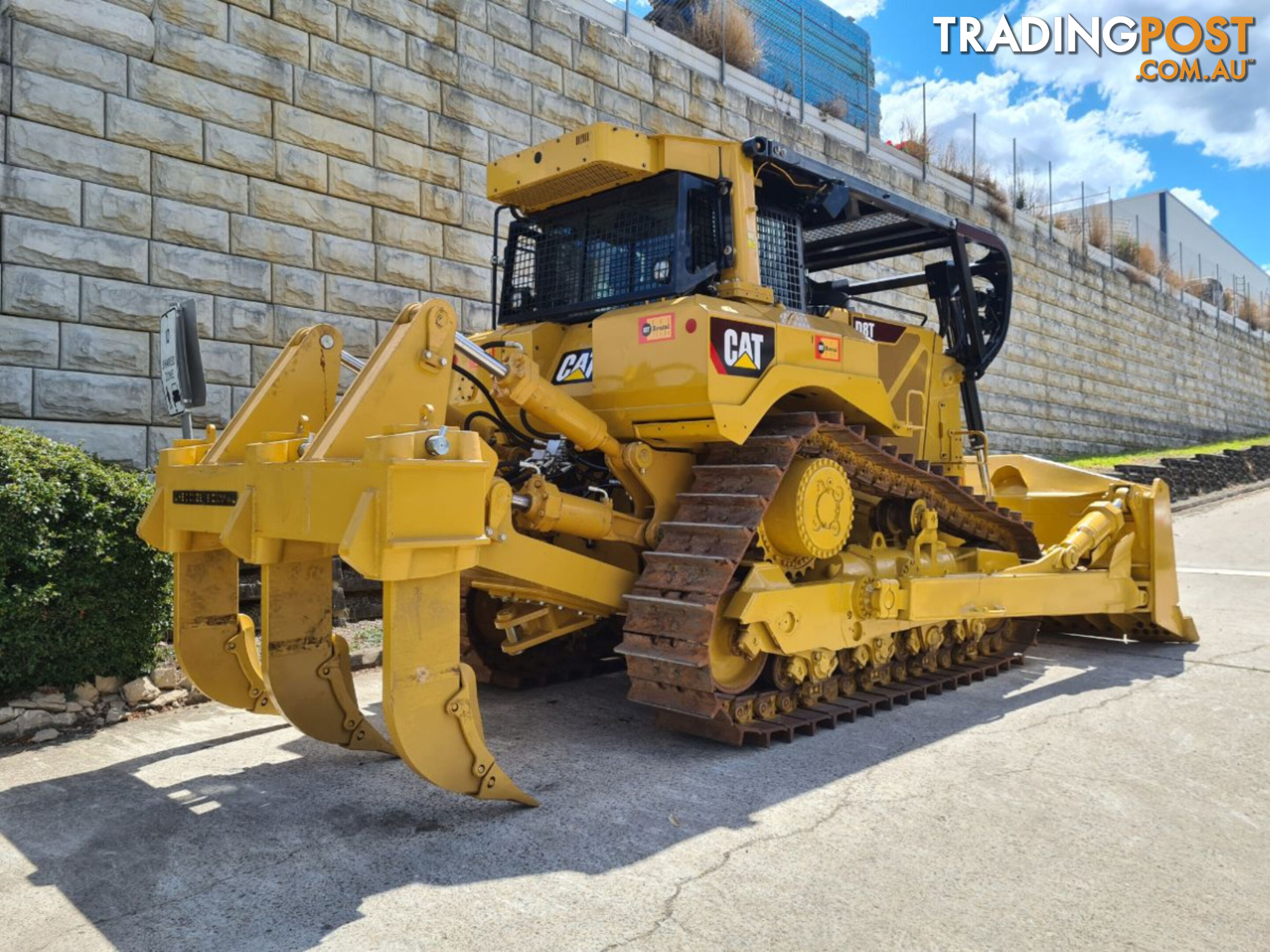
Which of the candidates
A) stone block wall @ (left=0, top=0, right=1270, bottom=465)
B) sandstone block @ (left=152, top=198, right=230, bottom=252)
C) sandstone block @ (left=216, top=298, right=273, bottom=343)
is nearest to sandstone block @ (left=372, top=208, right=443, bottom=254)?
stone block wall @ (left=0, top=0, right=1270, bottom=465)

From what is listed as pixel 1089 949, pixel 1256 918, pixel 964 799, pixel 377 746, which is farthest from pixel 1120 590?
pixel 377 746

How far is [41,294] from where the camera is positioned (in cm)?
629

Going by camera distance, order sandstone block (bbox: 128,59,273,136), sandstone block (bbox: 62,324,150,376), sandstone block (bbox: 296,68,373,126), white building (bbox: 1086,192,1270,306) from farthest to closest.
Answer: white building (bbox: 1086,192,1270,306)
sandstone block (bbox: 296,68,373,126)
sandstone block (bbox: 128,59,273,136)
sandstone block (bbox: 62,324,150,376)

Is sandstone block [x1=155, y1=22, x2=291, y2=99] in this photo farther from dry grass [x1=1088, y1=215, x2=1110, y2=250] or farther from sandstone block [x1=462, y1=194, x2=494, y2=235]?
dry grass [x1=1088, y1=215, x2=1110, y2=250]

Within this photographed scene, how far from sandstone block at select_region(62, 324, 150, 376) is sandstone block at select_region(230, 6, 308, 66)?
2426 millimetres

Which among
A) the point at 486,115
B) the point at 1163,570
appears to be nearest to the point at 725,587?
the point at 1163,570

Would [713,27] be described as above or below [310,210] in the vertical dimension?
above

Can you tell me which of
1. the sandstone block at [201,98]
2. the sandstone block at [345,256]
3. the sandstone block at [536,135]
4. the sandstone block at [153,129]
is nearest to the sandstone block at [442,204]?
the sandstone block at [345,256]

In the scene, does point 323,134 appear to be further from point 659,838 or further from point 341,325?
point 659,838

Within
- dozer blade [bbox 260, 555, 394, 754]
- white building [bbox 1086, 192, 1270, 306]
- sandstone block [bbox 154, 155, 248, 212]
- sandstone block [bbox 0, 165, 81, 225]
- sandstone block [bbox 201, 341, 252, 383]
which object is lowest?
dozer blade [bbox 260, 555, 394, 754]

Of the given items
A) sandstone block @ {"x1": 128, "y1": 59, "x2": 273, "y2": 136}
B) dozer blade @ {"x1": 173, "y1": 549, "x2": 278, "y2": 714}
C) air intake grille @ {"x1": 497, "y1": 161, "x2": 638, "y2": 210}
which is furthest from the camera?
sandstone block @ {"x1": 128, "y1": 59, "x2": 273, "y2": 136}

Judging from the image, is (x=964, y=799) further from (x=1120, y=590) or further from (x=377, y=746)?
(x=1120, y=590)

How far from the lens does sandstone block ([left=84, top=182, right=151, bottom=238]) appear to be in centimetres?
654

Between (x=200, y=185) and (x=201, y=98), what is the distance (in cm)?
64
